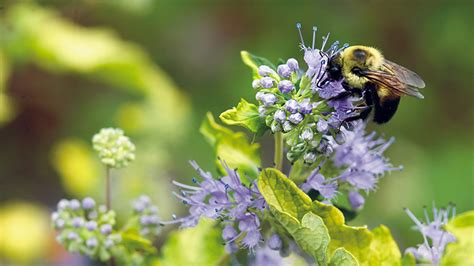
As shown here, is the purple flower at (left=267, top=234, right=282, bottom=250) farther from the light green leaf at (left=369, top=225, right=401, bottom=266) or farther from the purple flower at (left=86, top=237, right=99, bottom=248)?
the purple flower at (left=86, top=237, right=99, bottom=248)

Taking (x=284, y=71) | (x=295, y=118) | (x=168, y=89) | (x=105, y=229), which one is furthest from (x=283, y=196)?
(x=168, y=89)

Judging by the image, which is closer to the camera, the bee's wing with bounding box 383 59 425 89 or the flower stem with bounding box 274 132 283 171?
the flower stem with bounding box 274 132 283 171

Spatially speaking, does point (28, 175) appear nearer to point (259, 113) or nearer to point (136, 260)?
point (136, 260)

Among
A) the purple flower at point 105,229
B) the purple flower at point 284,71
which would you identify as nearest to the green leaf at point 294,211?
the purple flower at point 284,71

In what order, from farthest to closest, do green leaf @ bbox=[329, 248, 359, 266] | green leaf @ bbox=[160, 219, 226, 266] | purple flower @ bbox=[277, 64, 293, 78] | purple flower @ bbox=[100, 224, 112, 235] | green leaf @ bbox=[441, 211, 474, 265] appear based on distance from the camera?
green leaf @ bbox=[160, 219, 226, 266] → purple flower @ bbox=[100, 224, 112, 235] → green leaf @ bbox=[441, 211, 474, 265] → purple flower @ bbox=[277, 64, 293, 78] → green leaf @ bbox=[329, 248, 359, 266]

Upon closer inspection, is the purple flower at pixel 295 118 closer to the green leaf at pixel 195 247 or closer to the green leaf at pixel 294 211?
the green leaf at pixel 294 211

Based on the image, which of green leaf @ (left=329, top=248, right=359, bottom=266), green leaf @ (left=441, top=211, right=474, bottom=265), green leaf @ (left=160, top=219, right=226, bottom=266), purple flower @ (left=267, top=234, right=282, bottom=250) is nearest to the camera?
green leaf @ (left=329, top=248, right=359, bottom=266)

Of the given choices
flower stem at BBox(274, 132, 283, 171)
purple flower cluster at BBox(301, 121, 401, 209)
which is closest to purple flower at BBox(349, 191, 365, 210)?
purple flower cluster at BBox(301, 121, 401, 209)

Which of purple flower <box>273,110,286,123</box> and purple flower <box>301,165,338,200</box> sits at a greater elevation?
purple flower <box>273,110,286,123</box>
